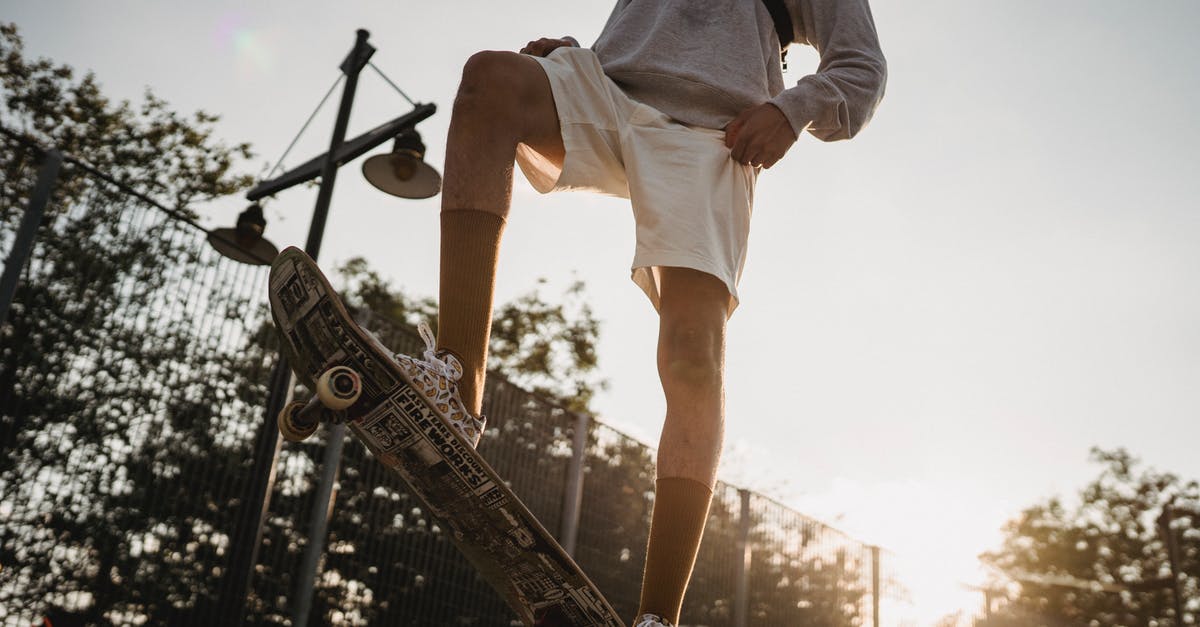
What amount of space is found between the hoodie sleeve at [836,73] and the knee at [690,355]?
0.58 m

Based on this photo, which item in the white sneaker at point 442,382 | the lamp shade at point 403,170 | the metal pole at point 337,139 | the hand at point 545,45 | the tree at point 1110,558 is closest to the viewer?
the white sneaker at point 442,382

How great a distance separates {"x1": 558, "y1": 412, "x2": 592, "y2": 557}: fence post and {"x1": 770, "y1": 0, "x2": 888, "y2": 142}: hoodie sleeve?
13.0 feet

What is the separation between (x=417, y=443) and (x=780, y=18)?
1645 millimetres

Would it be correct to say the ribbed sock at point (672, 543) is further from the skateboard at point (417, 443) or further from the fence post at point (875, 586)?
the fence post at point (875, 586)

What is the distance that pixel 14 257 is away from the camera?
401cm

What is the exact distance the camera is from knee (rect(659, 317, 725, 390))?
1995mm

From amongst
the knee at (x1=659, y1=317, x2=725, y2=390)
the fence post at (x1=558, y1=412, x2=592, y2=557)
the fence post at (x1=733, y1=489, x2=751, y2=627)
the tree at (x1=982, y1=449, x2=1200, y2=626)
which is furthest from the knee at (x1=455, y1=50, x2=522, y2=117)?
the tree at (x1=982, y1=449, x2=1200, y2=626)

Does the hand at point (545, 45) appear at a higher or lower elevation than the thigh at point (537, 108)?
higher

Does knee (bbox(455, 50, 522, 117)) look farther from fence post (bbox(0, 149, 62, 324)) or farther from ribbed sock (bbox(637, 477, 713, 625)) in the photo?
fence post (bbox(0, 149, 62, 324))

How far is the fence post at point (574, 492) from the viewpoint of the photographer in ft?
19.5

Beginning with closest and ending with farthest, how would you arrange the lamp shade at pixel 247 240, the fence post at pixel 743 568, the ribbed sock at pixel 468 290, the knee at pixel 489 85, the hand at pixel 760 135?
1. the ribbed sock at pixel 468 290
2. the knee at pixel 489 85
3. the hand at pixel 760 135
4. the lamp shade at pixel 247 240
5. the fence post at pixel 743 568

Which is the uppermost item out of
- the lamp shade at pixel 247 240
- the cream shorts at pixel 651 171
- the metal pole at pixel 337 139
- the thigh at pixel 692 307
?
the metal pole at pixel 337 139

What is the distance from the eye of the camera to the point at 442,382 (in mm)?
1716

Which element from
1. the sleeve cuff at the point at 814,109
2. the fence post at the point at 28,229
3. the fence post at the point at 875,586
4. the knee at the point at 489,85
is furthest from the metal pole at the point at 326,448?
the fence post at the point at 875,586
